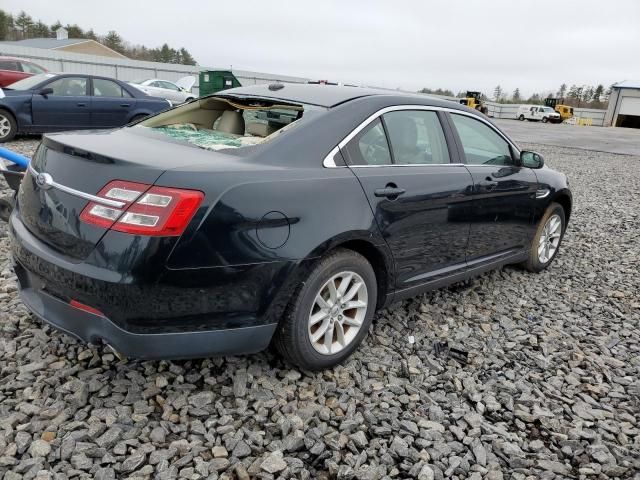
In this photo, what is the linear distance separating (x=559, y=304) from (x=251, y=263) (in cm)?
294

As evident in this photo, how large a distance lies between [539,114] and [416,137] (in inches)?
2093

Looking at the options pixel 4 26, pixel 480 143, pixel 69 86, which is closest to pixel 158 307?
pixel 480 143

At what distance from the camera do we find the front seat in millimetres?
3420

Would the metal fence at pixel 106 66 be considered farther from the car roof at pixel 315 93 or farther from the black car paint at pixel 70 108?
the car roof at pixel 315 93

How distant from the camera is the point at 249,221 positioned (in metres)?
2.29

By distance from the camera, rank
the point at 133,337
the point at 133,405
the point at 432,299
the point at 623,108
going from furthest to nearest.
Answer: the point at 623,108, the point at 432,299, the point at 133,405, the point at 133,337

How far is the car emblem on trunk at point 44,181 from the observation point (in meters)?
2.42

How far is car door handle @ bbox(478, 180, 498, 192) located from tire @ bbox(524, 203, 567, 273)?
3.36 feet

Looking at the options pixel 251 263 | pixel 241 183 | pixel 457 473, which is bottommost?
pixel 457 473

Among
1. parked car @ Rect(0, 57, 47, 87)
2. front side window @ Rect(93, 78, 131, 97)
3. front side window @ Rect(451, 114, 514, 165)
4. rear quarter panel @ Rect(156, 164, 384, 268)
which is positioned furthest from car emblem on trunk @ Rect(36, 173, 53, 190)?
parked car @ Rect(0, 57, 47, 87)

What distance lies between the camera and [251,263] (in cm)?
232

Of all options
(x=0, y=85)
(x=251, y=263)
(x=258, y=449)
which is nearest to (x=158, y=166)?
(x=251, y=263)

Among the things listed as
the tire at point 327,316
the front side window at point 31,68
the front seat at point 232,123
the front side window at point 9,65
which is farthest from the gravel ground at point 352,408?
the front side window at point 31,68

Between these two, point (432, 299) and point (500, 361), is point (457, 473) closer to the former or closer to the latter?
point (500, 361)
